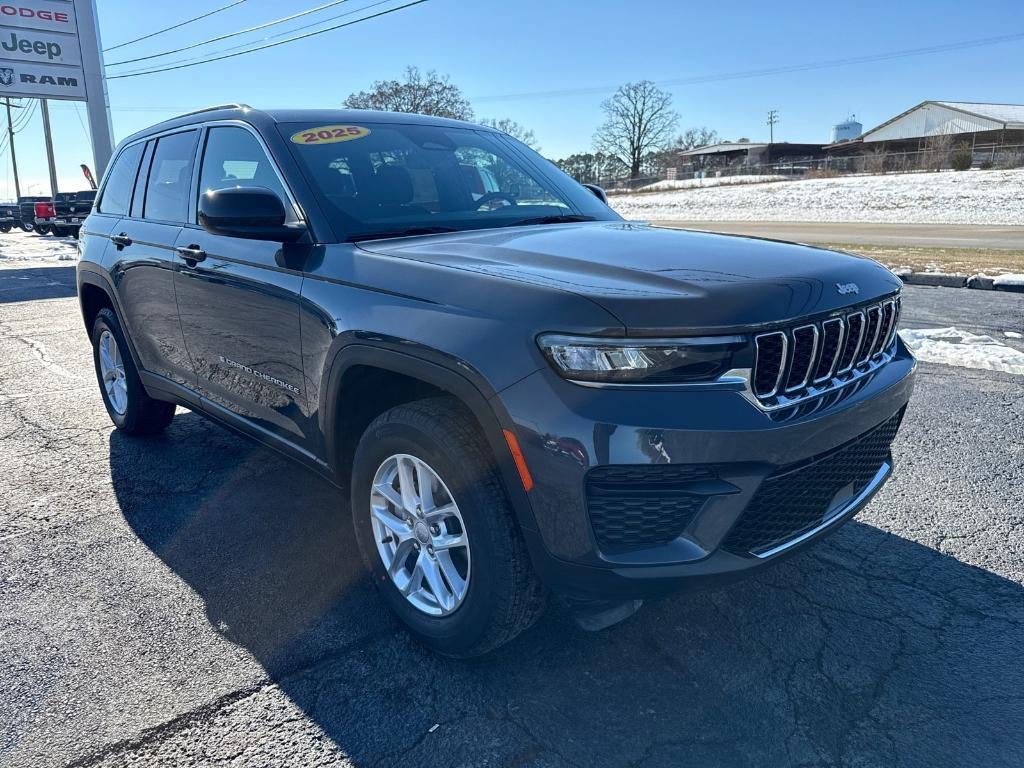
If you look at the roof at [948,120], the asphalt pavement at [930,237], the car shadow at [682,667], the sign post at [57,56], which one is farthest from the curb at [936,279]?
the roof at [948,120]

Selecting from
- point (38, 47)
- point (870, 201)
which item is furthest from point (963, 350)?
point (870, 201)

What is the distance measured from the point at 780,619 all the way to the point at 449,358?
1565 millimetres

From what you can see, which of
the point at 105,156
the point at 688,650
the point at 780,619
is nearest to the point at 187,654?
the point at 688,650

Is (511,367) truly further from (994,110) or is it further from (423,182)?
→ (994,110)

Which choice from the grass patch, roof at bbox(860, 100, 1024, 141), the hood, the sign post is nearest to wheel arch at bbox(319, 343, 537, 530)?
the hood

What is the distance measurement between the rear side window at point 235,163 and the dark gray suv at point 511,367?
0.04 ft

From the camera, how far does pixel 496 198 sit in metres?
3.44

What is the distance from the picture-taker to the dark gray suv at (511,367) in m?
2.00

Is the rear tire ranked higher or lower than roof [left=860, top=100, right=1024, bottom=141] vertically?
lower

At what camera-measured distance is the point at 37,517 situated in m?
3.71

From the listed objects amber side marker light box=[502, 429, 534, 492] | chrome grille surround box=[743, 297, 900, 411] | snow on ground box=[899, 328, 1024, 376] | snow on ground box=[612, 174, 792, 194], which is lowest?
snow on ground box=[899, 328, 1024, 376]

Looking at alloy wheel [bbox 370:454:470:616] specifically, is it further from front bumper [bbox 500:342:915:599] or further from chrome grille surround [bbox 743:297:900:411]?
chrome grille surround [bbox 743:297:900:411]

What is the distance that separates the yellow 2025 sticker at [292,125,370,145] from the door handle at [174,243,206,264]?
0.72 metres

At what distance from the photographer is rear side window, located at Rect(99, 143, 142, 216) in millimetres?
4422
